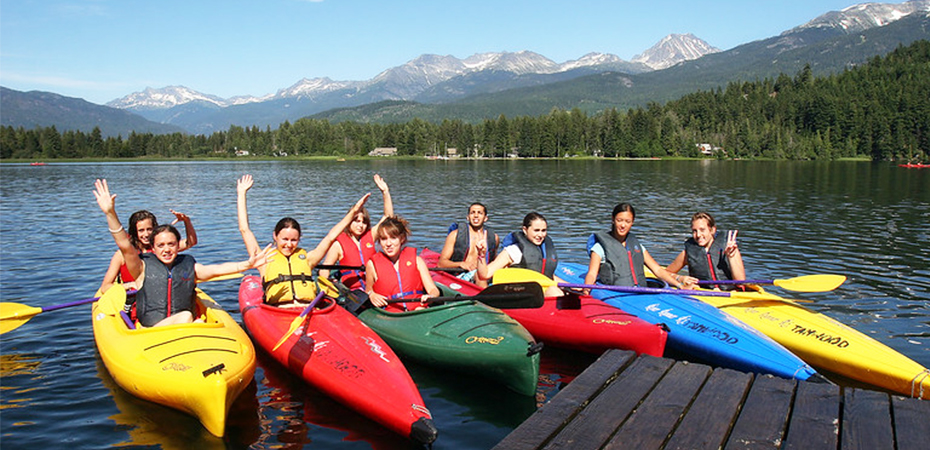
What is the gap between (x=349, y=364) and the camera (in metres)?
6.83

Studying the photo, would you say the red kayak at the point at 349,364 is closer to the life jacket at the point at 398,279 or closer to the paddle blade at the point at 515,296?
the life jacket at the point at 398,279

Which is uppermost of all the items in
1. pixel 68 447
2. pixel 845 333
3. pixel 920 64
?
pixel 920 64

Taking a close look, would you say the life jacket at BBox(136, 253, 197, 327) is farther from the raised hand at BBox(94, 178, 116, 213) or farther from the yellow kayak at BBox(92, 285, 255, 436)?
the raised hand at BBox(94, 178, 116, 213)

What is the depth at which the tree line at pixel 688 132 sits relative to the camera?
120188 mm

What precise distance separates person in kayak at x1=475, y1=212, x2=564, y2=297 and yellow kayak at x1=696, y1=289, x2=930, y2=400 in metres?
2.50

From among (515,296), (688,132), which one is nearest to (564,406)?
(515,296)

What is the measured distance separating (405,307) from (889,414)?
5.43 metres

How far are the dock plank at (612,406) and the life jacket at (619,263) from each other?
9.80 ft

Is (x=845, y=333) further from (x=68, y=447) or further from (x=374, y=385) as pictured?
(x=68, y=447)

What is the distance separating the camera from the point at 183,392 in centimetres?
627

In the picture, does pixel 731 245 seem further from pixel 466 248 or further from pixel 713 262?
pixel 466 248

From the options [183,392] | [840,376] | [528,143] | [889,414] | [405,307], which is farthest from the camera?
[528,143]

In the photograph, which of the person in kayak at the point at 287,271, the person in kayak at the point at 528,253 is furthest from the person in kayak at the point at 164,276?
the person in kayak at the point at 528,253

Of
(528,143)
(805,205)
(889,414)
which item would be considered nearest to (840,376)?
(889,414)
